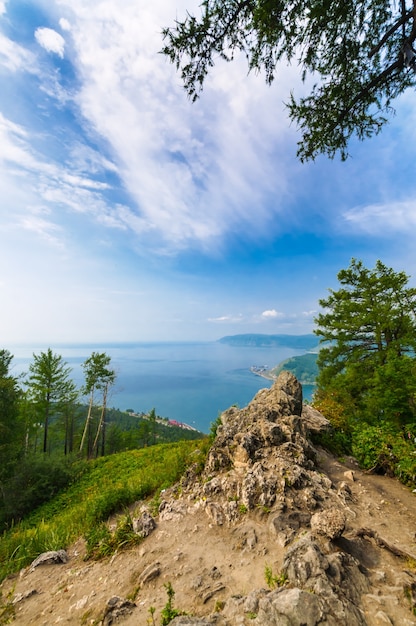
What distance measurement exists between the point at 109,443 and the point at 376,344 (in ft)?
147

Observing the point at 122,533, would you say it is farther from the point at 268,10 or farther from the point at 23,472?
the point at 23,472

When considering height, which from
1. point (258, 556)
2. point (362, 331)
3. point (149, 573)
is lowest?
point (149, 573)

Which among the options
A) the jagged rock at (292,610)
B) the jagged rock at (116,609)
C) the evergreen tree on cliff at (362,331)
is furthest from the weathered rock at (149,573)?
the evergreen tree on cliff at (362,331)

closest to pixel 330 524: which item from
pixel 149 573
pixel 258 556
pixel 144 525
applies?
pixel 258 556

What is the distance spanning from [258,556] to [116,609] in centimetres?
215

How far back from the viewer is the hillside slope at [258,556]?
9.47 ft

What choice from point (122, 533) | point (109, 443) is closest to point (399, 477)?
point (122, 533)

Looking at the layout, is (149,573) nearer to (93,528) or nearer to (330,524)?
(93,528)

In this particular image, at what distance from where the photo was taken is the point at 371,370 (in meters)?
15.0

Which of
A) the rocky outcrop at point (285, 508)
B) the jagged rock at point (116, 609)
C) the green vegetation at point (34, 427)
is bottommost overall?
the green vegetation at point (34, 427)

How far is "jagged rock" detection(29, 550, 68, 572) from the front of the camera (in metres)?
5.41

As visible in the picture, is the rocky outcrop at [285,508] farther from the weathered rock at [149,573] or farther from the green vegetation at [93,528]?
the weathered rock at [149,573]

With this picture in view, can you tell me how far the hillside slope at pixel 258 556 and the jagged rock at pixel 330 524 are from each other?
17 mm

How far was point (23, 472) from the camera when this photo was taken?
14742 mm
